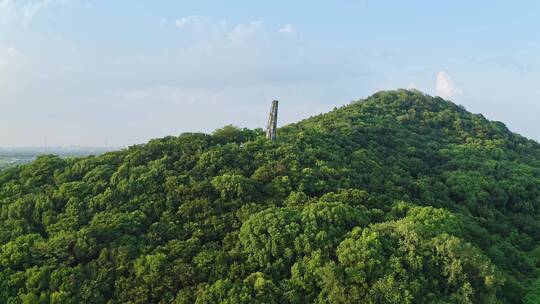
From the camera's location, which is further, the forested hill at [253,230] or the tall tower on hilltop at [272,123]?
the tall tower on hilltop at [272,123]

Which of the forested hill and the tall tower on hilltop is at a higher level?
the tall tower on hilltop

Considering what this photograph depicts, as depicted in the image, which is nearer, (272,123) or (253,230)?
(253,230)

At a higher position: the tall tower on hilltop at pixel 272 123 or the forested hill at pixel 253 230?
the tall tower on hilltop at pixel 272 123

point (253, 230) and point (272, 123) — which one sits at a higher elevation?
point (272, 123)

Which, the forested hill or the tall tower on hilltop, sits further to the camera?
the tall tower on hilltop

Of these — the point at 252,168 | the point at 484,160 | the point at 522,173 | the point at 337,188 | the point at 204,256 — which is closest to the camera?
the point at 204,256

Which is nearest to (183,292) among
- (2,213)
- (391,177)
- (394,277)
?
(394,277)

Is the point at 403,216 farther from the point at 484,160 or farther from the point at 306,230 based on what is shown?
the point at 484,160

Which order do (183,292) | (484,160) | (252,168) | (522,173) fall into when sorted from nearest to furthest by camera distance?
(183,292), (252,168), (522,173), (484,160)
